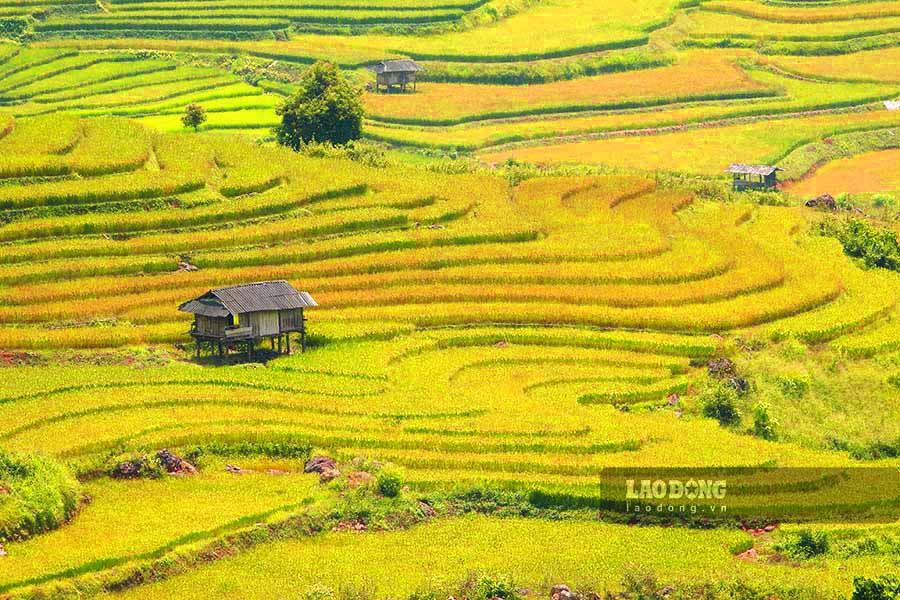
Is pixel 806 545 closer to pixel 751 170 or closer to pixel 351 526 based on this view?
pixel 351 526

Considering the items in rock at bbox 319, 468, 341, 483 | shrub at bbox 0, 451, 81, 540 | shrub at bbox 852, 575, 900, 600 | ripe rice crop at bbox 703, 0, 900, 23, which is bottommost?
rock at bbox 319, 468, 341, 483

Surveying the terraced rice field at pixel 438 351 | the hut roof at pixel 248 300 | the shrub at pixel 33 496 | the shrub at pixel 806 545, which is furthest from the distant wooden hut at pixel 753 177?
the shrub at pixel 33 496

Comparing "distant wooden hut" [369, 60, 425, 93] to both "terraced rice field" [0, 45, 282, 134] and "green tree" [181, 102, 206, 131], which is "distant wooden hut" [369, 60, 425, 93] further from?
"green tree" [181, 102, 206, 131]

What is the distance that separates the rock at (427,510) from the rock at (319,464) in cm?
328

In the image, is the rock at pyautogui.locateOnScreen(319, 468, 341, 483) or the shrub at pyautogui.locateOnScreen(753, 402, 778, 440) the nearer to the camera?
the rock at pyautogui.locateOnScreen(319, 468, 341, 483)

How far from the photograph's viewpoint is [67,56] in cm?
11500

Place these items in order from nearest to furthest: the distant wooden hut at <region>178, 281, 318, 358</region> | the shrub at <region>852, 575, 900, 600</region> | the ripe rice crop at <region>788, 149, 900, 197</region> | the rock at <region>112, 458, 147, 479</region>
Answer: the shrub at <region>852, 575, 900, 600</region> → the rock at <region>112, 458, 147, 479</region> → the distant wooden hut at <region>178, 281, 318, 358</region> → the ripe rice crop at <region>788, 149, 900, 197</region>

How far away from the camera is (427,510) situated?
46.6 metres

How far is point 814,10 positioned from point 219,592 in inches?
4282

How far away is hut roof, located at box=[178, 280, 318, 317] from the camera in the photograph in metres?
57.6

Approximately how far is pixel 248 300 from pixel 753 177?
1877 inches

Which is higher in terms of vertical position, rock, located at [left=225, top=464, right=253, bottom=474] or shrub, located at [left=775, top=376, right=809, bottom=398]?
rock, located at [left=225, top=464, right=253, bottom=474]

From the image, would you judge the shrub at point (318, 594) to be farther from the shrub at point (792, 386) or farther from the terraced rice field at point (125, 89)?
the terraced rice field at point (125, 89)

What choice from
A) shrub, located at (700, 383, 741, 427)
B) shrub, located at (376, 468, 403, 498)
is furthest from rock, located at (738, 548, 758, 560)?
shrub, located at (700, 383, 741, 427)
